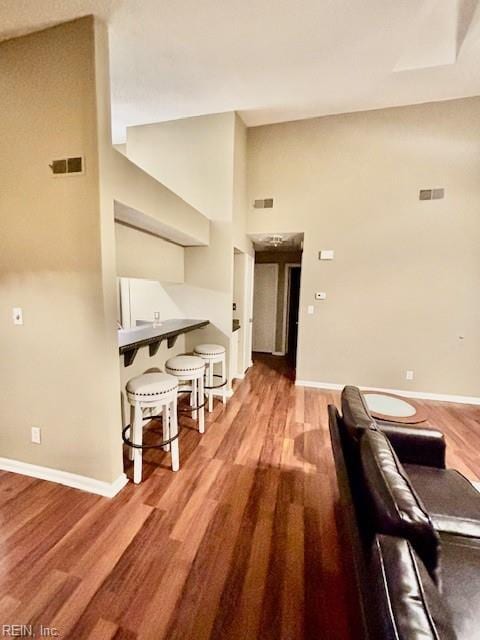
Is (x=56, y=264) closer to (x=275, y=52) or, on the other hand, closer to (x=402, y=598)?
(x=402, y=598)

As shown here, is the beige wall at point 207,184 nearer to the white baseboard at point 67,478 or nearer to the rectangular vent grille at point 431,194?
the white baseboard at point 67,478

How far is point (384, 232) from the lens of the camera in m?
3.74

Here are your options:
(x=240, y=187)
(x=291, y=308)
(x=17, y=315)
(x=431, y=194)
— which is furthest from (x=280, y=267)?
(x=17, y=315)

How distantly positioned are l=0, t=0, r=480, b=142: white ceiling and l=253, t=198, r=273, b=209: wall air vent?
1.04m

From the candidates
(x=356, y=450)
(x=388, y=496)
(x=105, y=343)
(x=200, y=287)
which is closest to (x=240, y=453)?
(x=356, y=450)

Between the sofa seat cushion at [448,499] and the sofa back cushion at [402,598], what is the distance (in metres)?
0.59

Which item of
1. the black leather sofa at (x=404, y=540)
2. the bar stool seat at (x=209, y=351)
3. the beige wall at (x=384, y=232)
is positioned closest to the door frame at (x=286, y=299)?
the beige wall at (x=384, y=232)

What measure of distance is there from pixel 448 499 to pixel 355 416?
643mm

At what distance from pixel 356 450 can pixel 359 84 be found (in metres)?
3.49

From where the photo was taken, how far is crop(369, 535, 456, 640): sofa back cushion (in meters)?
0.61

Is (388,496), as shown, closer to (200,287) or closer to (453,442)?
(453,442)

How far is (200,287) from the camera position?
3.69 metres

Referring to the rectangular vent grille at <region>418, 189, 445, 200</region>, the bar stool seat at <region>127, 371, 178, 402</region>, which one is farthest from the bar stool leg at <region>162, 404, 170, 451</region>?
the rectangular vent grille at <region>418, 189, 445, 200</region>

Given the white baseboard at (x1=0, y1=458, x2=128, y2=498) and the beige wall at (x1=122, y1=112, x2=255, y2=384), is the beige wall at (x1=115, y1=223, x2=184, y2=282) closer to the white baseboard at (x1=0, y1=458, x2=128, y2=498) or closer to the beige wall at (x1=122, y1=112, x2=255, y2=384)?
the beige wall at (x1=122, y1=112, x2=255, y2=384)
